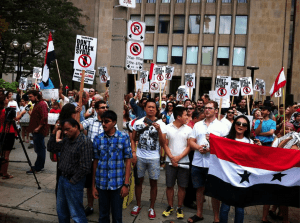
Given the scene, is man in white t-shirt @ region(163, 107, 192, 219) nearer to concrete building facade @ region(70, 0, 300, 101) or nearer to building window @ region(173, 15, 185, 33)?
concrete building facade @ region(70, 0, 300, 101)

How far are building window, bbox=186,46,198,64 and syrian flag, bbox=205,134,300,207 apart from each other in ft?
90.4

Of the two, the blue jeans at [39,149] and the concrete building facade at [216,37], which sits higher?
the concrete building facade at [216,37]

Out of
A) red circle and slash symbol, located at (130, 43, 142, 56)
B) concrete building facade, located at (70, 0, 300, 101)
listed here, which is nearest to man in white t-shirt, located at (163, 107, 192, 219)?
red circle and slash symbol, located at (130, 43, 142, 56)

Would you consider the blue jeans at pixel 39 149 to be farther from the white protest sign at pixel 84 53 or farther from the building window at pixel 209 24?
the building window at pixel 209 24

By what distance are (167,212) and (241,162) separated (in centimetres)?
170

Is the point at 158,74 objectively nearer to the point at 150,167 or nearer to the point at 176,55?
the point at 150,167

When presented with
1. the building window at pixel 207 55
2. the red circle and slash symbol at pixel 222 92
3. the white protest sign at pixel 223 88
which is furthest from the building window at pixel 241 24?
the red circle and slash symbol at pixel 222 92

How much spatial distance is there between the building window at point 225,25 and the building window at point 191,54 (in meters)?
3.40

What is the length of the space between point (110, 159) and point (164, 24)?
99.0 ft

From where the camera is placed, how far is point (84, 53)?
222 inches

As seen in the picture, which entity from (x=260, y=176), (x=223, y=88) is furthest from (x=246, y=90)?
(x=260, y=176)

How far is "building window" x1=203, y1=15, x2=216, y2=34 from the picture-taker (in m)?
30.4

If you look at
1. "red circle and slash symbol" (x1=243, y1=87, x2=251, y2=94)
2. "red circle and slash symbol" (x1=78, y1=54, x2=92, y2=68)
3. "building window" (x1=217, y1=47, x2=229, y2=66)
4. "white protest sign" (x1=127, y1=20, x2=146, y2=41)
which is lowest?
"red circle and slash symbol" (x1=243, y1=87, x2=251, y2=94)

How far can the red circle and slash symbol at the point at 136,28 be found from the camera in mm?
5398
